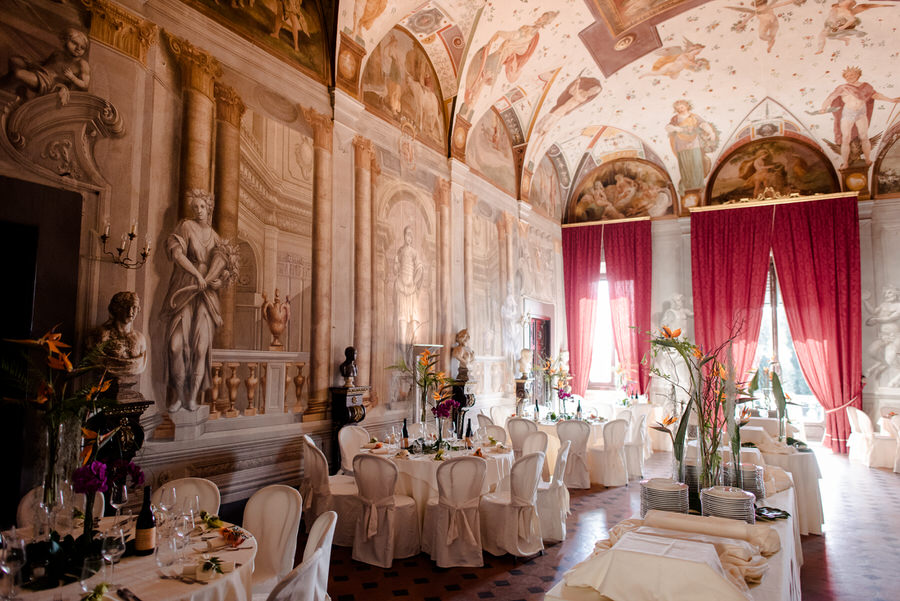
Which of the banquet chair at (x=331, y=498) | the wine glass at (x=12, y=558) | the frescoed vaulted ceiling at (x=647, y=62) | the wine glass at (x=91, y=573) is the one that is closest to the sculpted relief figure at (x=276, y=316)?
the banquet chair at (x=331, y=498)

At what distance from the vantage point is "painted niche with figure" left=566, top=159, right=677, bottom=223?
14.8 metres

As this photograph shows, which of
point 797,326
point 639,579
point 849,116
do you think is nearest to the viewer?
point 639,579

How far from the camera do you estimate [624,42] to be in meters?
10.5

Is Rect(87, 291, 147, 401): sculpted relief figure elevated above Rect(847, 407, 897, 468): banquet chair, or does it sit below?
above

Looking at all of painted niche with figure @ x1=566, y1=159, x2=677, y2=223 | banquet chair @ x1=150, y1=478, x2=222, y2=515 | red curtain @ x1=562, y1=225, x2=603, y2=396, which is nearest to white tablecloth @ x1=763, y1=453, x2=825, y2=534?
banquet chair @ x1=150, y1=478, x2=222, y2=515

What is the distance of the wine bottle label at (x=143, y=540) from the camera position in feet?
9.64

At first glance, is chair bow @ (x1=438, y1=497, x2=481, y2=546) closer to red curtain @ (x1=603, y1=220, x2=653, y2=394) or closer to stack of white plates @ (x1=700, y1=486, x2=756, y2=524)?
stack of white plates @ (x1=700, y1=486, x2=756, y2=524)

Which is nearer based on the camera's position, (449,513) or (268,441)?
(449,513)

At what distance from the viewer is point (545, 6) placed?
30.1ft

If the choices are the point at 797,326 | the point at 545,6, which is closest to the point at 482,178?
the point at 545,6

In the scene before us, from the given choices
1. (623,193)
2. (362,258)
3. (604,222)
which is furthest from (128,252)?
(623,193)

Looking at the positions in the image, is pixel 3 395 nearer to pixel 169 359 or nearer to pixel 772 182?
pixel 169 359

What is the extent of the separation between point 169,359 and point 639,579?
4.66 metres

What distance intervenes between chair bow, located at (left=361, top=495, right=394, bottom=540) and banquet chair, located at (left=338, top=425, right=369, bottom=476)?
1.40 meters
